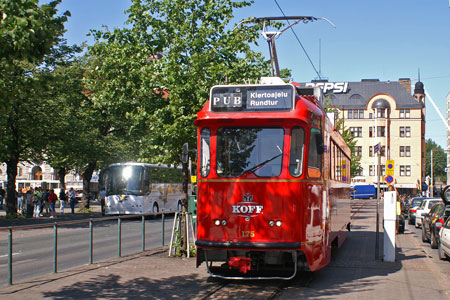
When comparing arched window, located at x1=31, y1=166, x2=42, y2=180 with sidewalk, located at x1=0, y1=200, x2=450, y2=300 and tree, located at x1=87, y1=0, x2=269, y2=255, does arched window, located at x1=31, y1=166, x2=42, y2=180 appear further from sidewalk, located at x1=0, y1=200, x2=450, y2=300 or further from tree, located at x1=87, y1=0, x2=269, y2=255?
sidewalk, located at x1=0, y1=200, x2=450, y2=300

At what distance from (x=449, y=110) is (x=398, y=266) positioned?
121 m

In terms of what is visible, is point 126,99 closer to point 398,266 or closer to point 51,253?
point 51,253

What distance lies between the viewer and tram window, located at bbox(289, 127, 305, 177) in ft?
34.2

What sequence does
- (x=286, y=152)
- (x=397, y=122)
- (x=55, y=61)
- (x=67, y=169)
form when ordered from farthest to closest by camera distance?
1. (x=397, y=122)
2. (x=67, y=169)
3. (x=55, y=61)
4. (x=286, y=152)

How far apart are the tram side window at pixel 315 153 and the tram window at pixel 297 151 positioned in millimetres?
242

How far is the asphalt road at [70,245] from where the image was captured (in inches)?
434

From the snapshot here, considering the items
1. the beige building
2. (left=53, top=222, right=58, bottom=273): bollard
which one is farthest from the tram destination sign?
the beige building

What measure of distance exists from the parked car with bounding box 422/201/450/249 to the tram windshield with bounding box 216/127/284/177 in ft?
27.5

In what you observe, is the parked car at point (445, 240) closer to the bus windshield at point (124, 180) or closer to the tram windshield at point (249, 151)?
the tram windshield at point (249, 151)

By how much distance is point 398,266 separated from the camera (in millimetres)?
14055

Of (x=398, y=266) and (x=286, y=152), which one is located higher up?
(x=286, y=152)

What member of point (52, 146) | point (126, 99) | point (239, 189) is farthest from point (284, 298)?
point (52, 146)

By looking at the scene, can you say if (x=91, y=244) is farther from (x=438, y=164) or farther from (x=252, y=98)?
(x=438, y=164)

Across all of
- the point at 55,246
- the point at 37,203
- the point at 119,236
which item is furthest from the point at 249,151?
the point at 37,203
